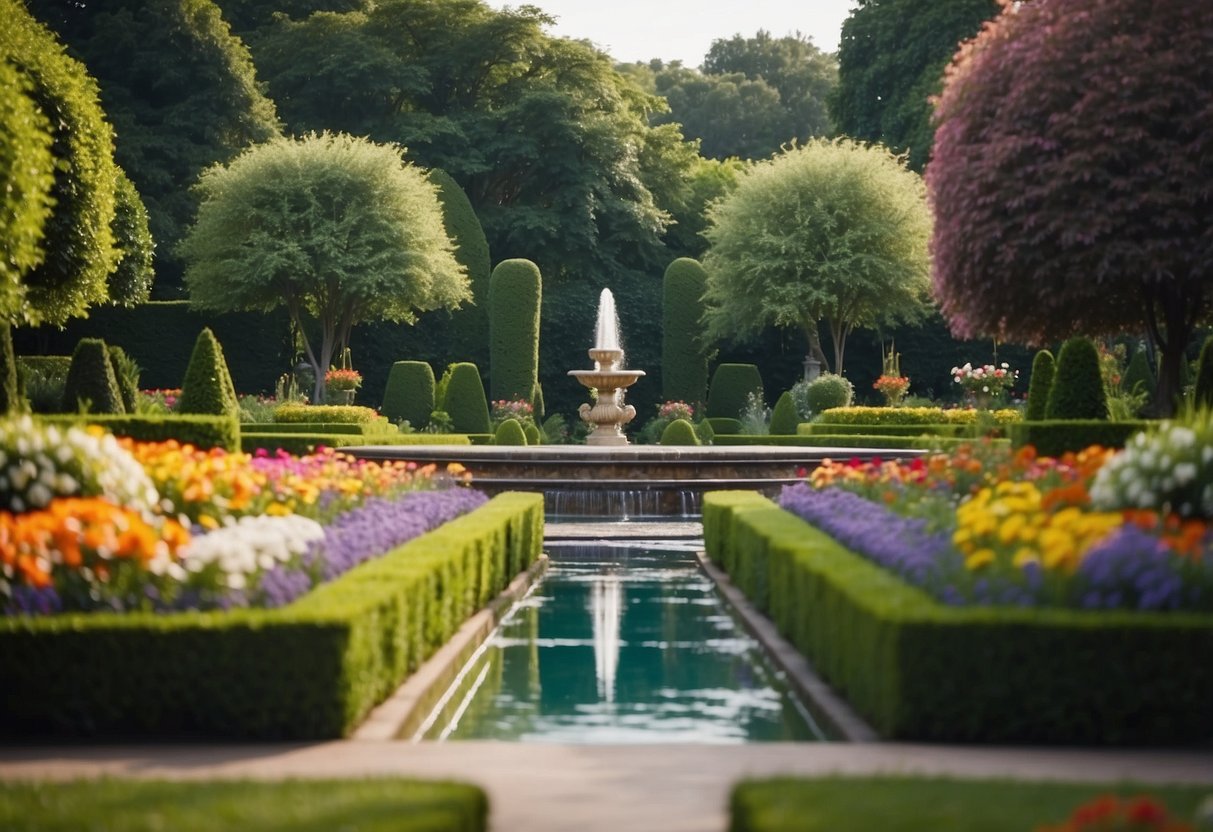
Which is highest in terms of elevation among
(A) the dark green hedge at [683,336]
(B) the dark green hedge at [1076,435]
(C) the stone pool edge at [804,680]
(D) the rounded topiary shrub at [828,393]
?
(A) the dark green hedge at [683,336]

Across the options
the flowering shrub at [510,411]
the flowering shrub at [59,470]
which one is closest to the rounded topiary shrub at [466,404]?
the flowering shrub at [510,411]

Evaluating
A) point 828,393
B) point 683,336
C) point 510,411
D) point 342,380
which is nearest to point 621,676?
point 828,393

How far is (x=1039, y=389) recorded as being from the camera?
1986cm

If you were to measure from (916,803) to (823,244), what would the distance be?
32.5 metres

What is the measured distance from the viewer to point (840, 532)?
1090 centimetres

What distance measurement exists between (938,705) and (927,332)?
3418cm

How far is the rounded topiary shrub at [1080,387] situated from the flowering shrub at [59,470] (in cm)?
1143

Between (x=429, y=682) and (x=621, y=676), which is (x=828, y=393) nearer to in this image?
(x=621, y=676)

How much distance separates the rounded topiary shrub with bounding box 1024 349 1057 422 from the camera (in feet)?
64.1

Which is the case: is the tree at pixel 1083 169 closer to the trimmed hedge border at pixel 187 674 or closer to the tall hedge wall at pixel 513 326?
the trimmed hedge border at pixel 187 674

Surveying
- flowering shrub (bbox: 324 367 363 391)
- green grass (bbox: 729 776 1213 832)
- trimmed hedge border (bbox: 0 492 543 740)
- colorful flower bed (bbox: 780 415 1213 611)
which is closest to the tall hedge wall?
flowering shrub (bbox: 324 367 363 391)

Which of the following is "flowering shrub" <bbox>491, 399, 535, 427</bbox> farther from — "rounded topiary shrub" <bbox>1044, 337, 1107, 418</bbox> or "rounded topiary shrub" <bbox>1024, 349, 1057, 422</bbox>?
"rounded topiary shrub" <bbox>1044, 337, 1107, 418</bbox>

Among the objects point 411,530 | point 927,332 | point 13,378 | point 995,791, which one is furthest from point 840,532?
point 927,332

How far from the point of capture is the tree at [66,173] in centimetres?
2355
